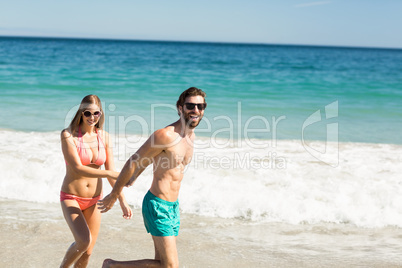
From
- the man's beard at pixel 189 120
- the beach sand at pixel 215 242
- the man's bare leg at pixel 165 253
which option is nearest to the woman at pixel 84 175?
the man's bare leg at pixel 165 253

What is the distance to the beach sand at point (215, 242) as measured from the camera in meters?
4.58

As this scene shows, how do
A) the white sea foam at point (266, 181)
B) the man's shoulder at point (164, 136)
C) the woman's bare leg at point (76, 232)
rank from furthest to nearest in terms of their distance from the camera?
the white sea foam at point (266, 181) → the woman's bare leg at point (76, 232) → the man's shoulder at point (164, 136)

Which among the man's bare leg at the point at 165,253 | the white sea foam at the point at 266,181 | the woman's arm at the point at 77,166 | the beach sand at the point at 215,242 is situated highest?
the woman's arm at the point at 77,166

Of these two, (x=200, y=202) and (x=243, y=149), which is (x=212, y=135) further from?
(x=200, y=202)

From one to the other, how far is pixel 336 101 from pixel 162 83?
8665 millimetres

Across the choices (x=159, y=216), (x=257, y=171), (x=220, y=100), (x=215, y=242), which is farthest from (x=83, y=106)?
(x=220, y=100)

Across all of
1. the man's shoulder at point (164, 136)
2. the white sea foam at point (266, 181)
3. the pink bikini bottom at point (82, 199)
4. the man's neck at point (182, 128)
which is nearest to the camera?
the man's shoulder at point (164, 136)

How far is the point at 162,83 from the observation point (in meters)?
22.4

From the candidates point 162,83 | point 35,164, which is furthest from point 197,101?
point 162,83

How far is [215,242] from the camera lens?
5.09 metres

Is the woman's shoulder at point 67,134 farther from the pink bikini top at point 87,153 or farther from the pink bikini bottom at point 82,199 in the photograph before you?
the pink bikini bottom at point 82,199

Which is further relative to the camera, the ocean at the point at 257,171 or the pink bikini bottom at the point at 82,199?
the ocean at the point at 257,171

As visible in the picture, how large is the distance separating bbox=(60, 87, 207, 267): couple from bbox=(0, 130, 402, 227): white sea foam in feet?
9.01

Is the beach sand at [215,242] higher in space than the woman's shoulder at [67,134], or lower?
lower
